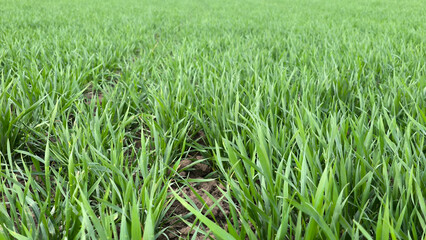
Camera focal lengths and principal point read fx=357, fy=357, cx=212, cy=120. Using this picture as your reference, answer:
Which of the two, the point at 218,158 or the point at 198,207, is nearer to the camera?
the point at 218,158

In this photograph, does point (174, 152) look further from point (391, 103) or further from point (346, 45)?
point (346, 45)

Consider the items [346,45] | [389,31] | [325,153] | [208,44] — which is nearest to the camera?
[325,153]

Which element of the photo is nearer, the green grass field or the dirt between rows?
the green grass field

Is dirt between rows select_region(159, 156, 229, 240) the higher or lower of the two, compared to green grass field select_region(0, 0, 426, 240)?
lower

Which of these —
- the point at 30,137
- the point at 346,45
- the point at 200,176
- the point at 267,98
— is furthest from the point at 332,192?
the point at 346,45

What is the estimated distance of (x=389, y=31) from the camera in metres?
4.00

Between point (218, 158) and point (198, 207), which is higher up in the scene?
point (218, 158)

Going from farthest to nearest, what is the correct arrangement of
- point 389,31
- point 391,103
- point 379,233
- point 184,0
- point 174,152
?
point 184,0, point 389,31, point 391,103, point 174,152, point 379,233

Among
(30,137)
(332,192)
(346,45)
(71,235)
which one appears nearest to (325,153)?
(332,192)

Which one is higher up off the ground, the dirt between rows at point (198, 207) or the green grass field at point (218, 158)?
the green grass field at point (218, 158)

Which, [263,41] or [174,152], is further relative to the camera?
[263,41]

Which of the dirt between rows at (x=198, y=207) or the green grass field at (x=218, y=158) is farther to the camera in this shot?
the dirt between rows at (x=198, y=207)

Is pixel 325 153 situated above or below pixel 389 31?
above

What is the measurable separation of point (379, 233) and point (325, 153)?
314 mm
